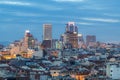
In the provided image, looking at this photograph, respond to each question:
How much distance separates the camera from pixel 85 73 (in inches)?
2933

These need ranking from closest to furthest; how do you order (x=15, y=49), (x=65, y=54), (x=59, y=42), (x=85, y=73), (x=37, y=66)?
(x=85, y=73) → (x=37, y=66) → (x=65, y=54) → (x=15, y=49) → (x=59, y=42)

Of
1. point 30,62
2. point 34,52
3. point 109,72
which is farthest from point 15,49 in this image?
point 109,72

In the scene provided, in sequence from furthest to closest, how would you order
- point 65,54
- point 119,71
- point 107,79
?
point 65,54
point 119,71
point 107,79

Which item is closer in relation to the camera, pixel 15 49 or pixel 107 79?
pixel 107 79

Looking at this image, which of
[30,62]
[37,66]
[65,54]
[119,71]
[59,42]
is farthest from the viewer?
[59,42]

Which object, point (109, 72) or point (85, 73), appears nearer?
point (109, 72)

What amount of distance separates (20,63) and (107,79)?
125 ft

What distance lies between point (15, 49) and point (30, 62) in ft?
173

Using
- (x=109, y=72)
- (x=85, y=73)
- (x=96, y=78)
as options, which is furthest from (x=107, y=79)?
(x=85, y=73)

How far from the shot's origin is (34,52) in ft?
439

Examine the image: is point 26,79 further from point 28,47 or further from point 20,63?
point 28,47

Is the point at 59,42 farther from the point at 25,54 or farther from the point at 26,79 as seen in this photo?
the point at 26,79

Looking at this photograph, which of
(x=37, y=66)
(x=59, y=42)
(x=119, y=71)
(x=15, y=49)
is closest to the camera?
(x=119, y=71)

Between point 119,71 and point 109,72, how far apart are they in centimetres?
153
